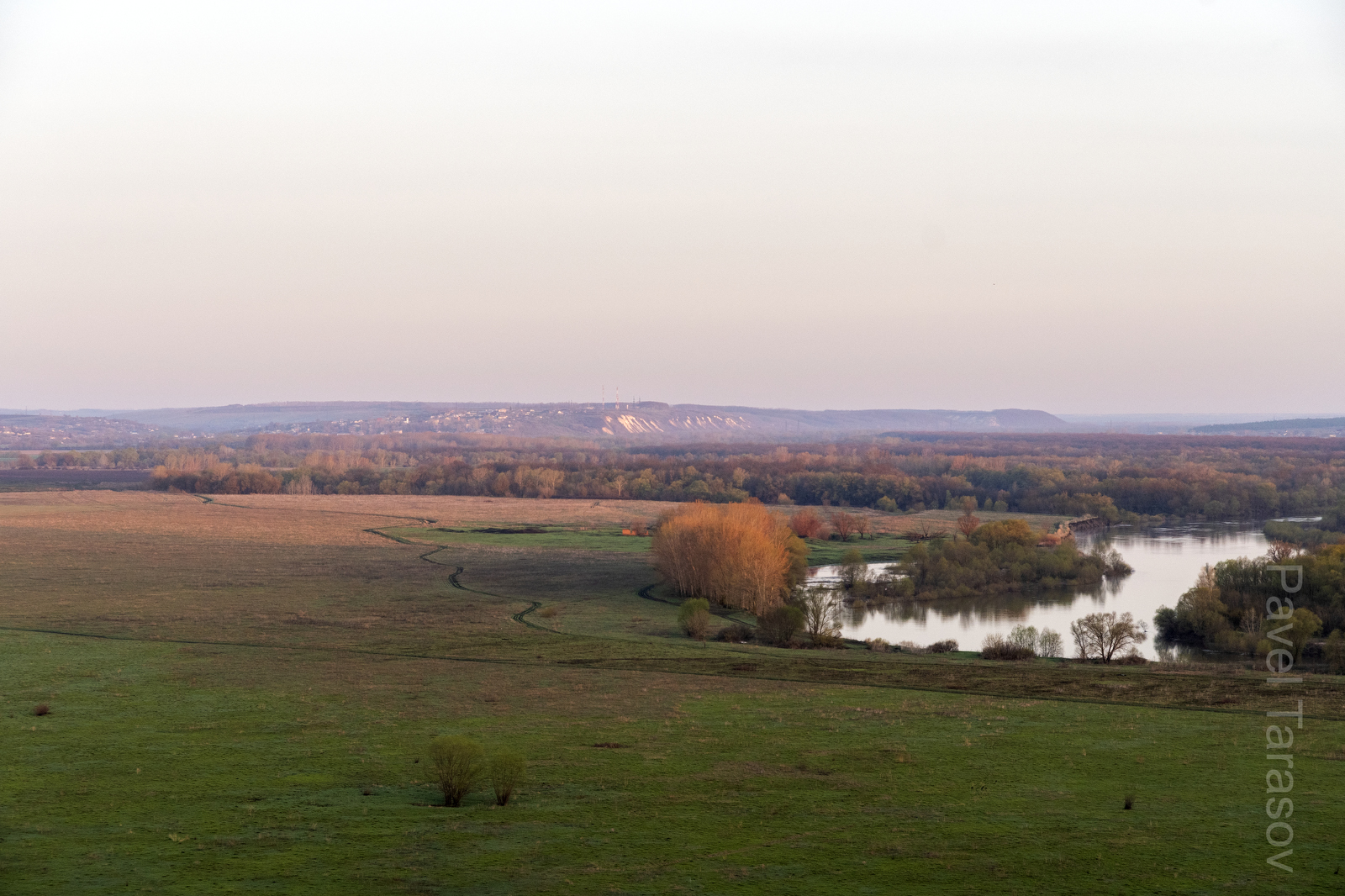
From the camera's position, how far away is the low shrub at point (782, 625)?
39.9 meters

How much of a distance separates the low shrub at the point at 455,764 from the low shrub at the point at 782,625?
23145mm

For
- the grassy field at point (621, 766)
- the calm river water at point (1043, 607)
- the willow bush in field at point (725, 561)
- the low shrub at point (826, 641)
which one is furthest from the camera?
the willow bush in field at point (725, 561)

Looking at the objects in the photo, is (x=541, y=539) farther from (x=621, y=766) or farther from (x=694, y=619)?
(x=621, y=766)

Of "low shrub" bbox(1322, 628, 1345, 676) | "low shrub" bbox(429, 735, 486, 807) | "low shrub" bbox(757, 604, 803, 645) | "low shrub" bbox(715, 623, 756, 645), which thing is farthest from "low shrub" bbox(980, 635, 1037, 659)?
"low shrub" bbox(429, 735, 486, 807)

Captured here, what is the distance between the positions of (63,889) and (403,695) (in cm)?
1325

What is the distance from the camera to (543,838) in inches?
608

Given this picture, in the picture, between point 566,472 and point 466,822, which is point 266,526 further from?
point 466,822

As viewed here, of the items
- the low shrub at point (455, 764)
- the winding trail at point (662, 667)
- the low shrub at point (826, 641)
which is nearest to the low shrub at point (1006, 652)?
the low shrub at point (826, 641)

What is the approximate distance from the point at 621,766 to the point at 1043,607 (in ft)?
137

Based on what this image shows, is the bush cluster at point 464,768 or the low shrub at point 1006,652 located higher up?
the bush cluster at point 464,768

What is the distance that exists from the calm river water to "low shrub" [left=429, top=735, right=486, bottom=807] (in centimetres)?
3041

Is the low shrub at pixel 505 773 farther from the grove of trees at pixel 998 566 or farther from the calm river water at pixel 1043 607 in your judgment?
the grove of trees at pixel 998 566

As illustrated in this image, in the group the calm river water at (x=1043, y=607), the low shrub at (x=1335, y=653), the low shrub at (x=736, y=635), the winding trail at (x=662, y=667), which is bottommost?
the calm river water at (x=1043, y=607)

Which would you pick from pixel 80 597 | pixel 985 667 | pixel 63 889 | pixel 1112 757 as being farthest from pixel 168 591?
pixel 1112 757
